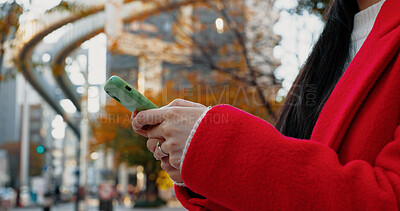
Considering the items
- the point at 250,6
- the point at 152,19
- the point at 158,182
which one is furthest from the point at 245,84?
the point at 158,182

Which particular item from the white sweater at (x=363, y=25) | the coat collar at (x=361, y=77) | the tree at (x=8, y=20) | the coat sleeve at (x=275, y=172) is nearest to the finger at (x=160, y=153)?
the coat sleeve at (x=275, y=172)

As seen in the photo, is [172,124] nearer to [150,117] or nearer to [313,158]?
[150,117]

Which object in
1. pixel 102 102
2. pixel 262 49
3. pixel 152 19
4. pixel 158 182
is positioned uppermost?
pixel 152 19

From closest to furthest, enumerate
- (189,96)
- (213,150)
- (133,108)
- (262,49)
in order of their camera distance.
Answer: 1. (213,150)
2. (133,108)
3. (262,49)
4. (189,96)

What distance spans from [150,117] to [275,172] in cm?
25

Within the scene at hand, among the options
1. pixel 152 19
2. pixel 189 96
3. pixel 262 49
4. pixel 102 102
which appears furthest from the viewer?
A: pixel 102 102

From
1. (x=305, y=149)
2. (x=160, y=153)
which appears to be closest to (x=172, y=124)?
(x=160, y=153)

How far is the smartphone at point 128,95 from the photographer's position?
94cm

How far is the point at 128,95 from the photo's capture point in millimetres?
951

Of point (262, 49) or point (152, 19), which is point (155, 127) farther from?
point (152, 19)

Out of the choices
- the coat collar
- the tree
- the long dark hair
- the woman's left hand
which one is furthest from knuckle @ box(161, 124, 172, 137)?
the tree

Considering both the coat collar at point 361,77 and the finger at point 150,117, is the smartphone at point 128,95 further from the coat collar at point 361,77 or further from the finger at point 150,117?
the coat collar at point 361,77

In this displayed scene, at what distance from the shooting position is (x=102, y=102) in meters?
27.2

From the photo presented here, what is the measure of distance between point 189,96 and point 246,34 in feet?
Answer: 13.0
